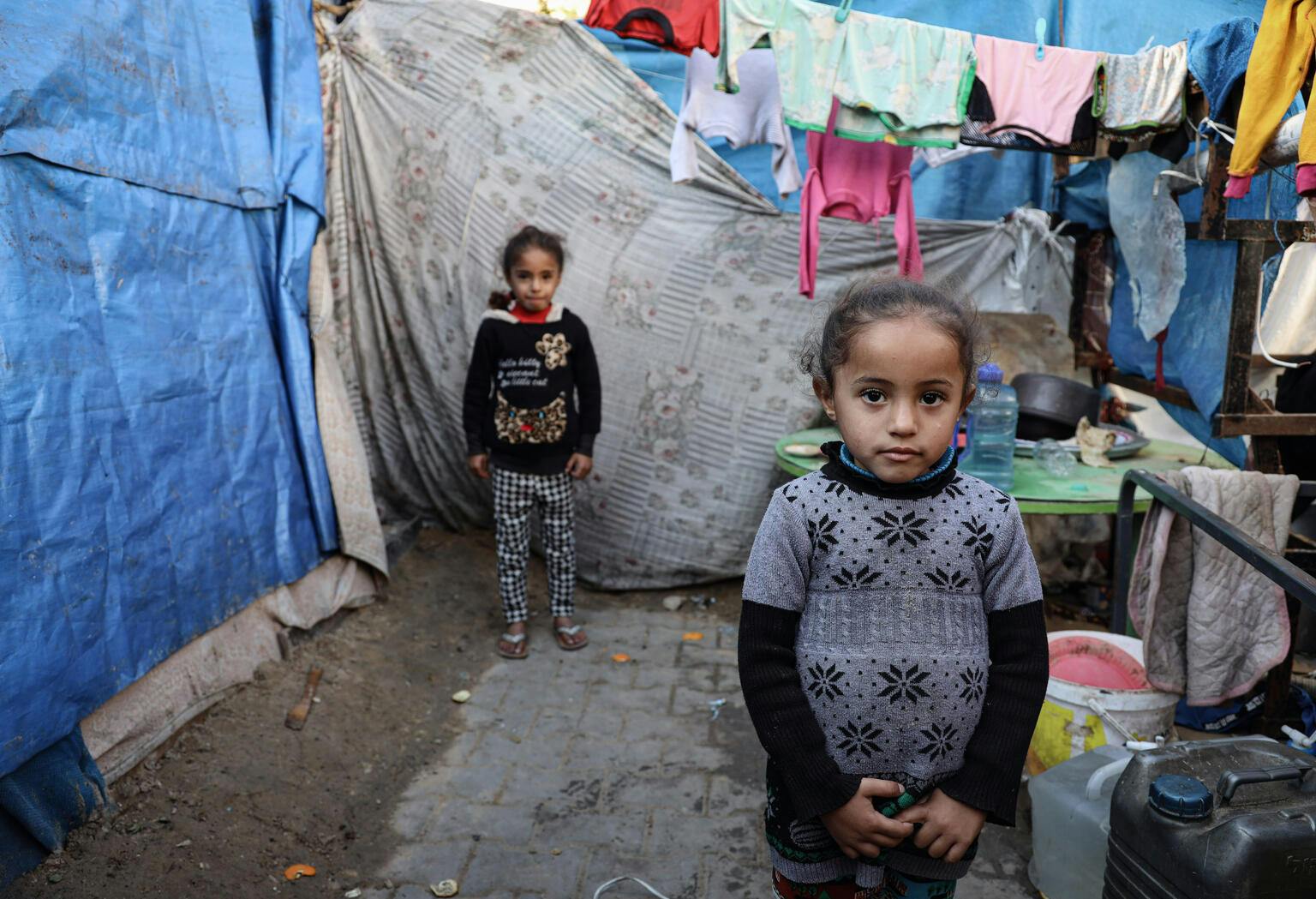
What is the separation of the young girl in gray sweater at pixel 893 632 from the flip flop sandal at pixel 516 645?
2946 mm

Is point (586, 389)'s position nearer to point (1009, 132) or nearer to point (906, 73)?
point (906, 73)

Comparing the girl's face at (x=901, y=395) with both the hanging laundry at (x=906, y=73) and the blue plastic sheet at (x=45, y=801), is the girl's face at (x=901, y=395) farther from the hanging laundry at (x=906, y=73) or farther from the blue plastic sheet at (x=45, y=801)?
the hanging laundry at (x=906, y=73)

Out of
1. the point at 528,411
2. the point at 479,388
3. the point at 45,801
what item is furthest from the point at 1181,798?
the point at 479,388

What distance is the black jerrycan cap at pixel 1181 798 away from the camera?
1763 millimetres

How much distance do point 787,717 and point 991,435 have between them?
2514mm

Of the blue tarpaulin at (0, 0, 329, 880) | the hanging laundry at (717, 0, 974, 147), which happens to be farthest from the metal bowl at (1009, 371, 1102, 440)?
the blue tarpaulin at (0, 0, 329, 880)

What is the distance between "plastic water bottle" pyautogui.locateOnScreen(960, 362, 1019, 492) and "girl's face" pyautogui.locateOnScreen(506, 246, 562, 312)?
1824 mm

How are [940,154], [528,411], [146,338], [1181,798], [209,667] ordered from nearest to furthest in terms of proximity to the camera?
[1181,798], [146,338], [209,667], [528,411], [940,154]

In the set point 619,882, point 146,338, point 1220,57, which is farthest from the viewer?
point 1220,57

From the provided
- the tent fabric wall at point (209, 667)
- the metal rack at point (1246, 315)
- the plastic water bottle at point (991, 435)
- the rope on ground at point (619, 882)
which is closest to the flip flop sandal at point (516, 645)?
the tent fabric wall at point (209, 667)

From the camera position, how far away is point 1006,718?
158cm

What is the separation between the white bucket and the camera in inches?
112

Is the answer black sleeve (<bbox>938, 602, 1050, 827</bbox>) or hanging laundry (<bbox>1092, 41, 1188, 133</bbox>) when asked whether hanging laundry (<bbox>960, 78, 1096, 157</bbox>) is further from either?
black sleeve (<bbox>938, 602, 1050, 827</bbox>)

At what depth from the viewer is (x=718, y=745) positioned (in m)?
3.62
